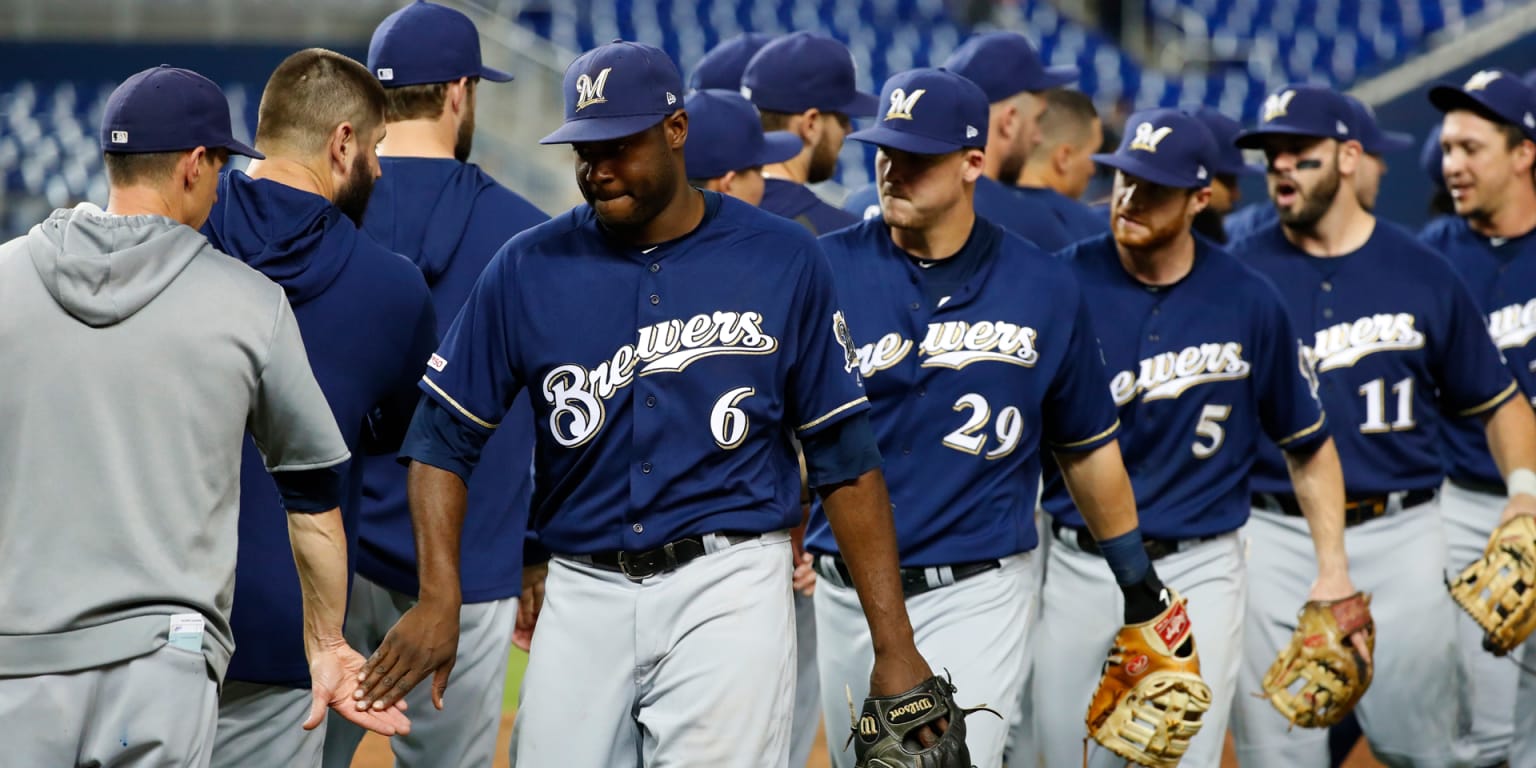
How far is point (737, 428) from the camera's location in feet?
11.0

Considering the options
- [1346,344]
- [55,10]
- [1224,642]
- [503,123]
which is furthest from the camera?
[55,10]

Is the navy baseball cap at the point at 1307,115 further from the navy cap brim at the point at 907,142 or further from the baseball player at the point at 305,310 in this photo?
the baseball player at the point at 305,310

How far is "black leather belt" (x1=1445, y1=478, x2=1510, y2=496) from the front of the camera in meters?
6.20

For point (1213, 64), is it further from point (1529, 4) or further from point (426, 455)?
point (426, 455)

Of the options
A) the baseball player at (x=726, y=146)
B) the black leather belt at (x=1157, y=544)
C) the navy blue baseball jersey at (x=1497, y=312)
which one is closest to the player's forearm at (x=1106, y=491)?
the black leather belt at (x=1157, y=544)

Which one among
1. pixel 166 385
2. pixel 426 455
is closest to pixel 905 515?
pixel 426 455

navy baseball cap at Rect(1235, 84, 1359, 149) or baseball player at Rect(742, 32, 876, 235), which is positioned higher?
baseball player at Rect(742, 32, 876, 235)

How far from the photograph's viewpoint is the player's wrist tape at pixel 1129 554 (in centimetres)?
418

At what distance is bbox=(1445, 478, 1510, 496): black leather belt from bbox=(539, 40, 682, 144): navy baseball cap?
158 inches

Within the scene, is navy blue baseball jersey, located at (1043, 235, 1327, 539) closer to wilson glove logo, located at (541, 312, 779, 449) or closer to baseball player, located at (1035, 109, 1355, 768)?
baseball player, located at (1035, 109, 1355, 768)

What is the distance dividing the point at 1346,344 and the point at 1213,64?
10.0 metres

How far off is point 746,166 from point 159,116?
7.05 feet

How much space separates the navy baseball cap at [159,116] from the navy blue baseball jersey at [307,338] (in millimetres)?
402

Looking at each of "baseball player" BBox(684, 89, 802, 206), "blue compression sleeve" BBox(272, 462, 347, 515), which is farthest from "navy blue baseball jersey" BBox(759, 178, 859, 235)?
"blue compression sleeve" BBox(272, 462, 347, 515)
